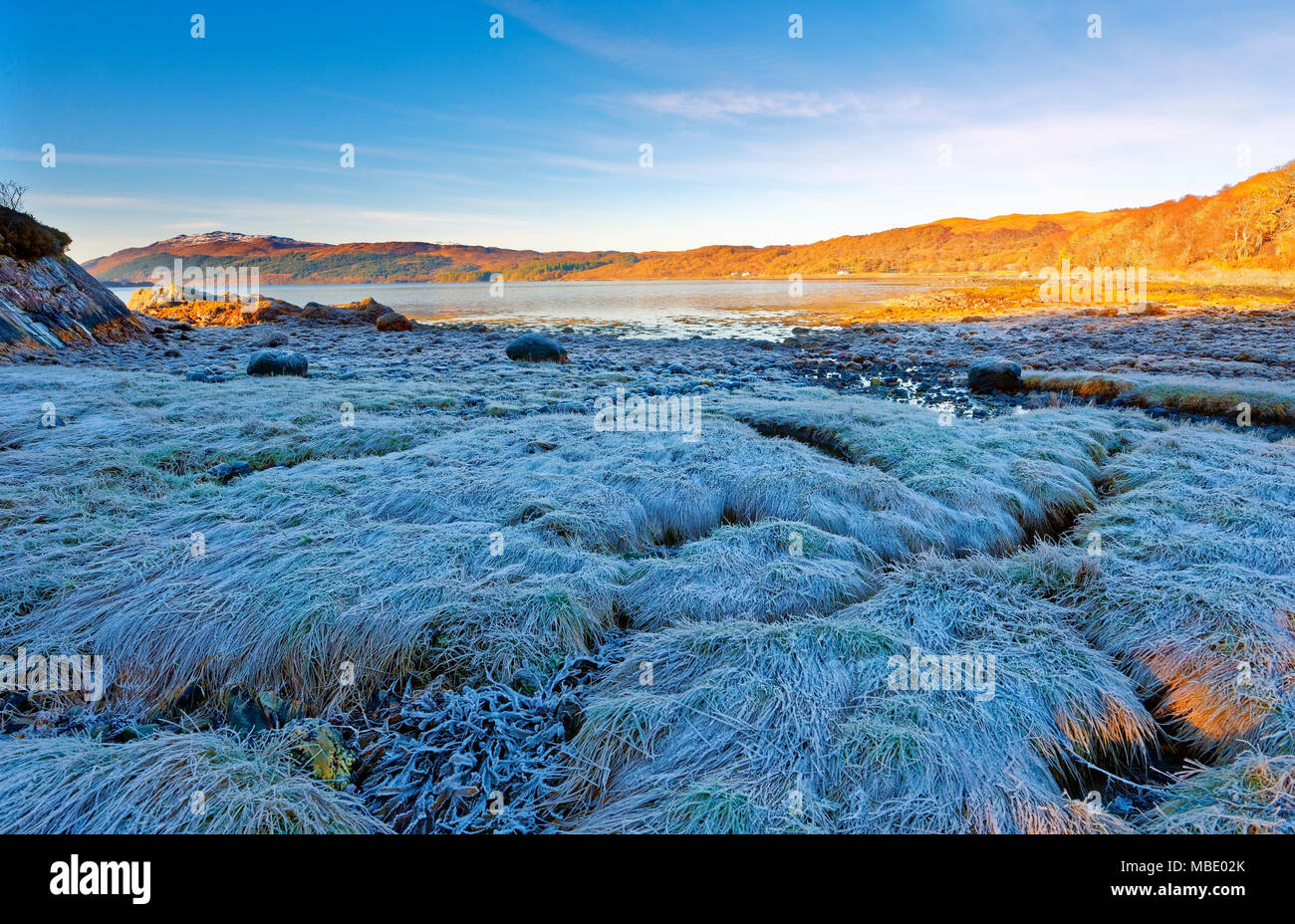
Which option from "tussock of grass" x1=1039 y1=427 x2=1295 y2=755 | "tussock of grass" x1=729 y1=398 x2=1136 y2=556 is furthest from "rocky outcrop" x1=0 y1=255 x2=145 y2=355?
"tussock of grass" x1=1039 y1=427 x2=1295 y2=755

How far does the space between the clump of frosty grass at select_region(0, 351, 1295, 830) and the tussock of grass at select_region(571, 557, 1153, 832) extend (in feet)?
0.06

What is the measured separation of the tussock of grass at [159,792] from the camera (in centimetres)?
289

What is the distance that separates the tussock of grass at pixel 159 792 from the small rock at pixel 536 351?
2030 centimetres

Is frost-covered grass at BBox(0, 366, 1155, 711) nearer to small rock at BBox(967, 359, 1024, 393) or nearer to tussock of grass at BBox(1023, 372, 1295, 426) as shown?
tussock of grass at BBox(1023, 372, 1295, 426)

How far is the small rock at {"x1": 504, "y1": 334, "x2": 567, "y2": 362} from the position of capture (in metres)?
22.9

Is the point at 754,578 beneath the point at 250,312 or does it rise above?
beneath

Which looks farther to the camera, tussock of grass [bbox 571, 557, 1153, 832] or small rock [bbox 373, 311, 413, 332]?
small rock [bbox 373, 311, 413, 332]

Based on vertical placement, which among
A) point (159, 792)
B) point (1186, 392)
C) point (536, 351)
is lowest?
point (159, 792)

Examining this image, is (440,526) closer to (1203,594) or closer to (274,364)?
(1203,594)

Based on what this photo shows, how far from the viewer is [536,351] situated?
23.0 metres

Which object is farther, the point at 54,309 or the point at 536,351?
the point at 536,351

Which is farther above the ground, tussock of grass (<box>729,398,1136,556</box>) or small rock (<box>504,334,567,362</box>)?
small rock (<box>504,334,567,362</box>)

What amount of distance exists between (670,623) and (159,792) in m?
3.50

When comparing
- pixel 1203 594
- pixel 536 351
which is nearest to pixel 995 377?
pixel 1203 594
